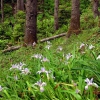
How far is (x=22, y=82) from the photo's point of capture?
330 cm

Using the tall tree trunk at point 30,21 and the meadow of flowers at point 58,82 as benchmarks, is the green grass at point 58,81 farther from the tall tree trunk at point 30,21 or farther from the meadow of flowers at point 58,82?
the tall tree trunk at point 30,21

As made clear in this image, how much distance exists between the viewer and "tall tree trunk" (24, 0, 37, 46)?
1160cm

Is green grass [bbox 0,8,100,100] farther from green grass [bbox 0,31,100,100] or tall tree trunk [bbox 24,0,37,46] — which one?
tall tree trunk [bbox 24,0,37,46]

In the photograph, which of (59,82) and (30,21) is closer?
(59,82)

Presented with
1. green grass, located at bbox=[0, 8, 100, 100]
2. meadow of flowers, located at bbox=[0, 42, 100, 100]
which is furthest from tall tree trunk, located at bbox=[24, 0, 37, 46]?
meadow of flowers, located at bbox=[0, 42, 100, 100]

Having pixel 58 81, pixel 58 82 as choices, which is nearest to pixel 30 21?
pixel 58 81

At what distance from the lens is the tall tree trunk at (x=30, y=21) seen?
11.6m

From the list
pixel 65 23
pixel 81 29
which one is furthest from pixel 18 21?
pixel 81 29

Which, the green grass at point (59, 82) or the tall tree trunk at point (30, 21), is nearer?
the green grass at point (59, 82)

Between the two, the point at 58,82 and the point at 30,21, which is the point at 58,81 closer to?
the point at 58,82

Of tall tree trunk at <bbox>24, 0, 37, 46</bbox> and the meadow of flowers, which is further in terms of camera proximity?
tall tree trunk at <bbox>24, 0, 37, 46</bbox>

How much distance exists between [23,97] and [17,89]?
147mm

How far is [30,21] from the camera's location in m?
11.9

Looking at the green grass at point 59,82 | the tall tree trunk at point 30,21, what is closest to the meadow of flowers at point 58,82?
the green grass at point 59,82
